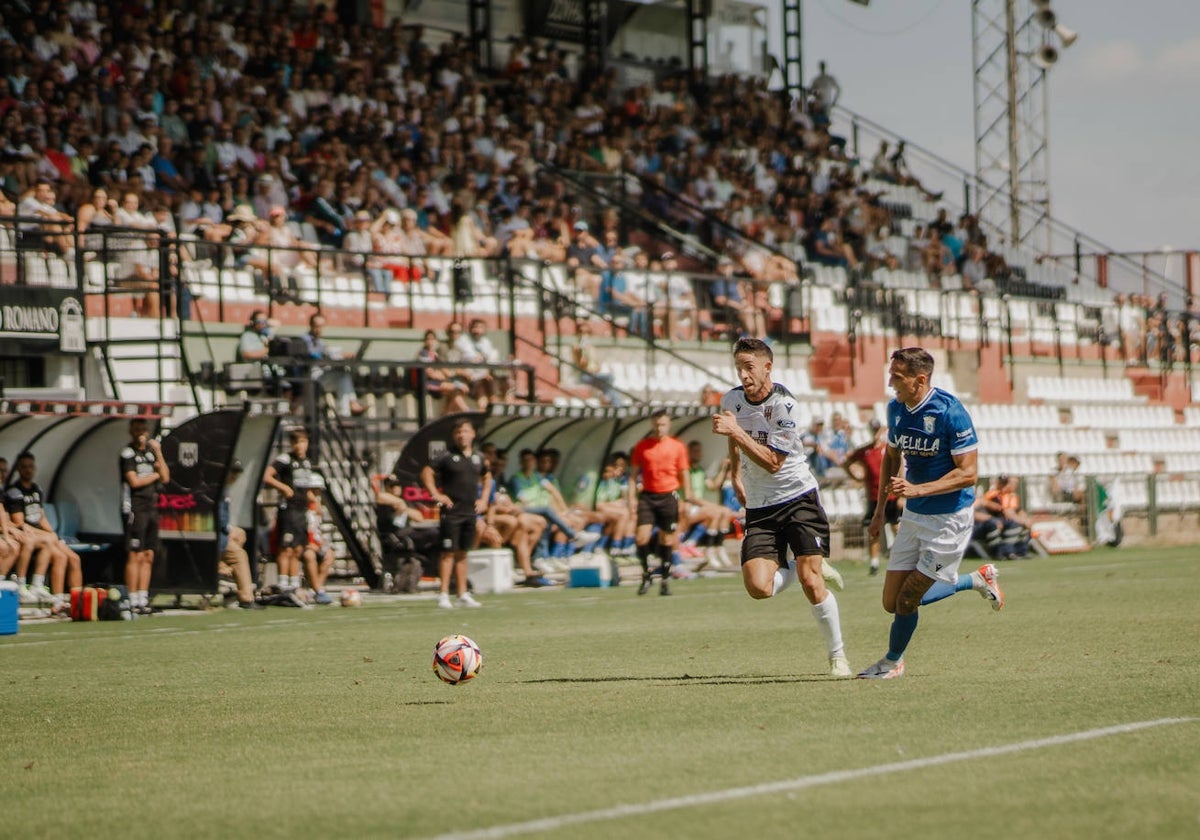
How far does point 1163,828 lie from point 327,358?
58.3 ft

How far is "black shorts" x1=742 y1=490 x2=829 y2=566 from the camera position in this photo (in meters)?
10.9

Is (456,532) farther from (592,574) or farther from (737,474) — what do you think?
(737,474)

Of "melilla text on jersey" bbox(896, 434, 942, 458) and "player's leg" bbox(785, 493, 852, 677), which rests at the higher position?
"melilla text on jersey" bbox(896, 434, 942, 458)

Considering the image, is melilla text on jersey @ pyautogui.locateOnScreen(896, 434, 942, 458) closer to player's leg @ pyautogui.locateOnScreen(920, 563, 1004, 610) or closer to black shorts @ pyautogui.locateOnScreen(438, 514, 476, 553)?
player's leg @ pyautogui.locateOnScreen(920, 563, 1004, 610)

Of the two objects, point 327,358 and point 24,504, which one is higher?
point 327,358

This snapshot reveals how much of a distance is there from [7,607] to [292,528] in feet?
13.8

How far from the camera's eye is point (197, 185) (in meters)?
25.8

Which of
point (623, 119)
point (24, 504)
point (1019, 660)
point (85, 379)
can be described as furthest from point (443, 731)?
point (623, 119)

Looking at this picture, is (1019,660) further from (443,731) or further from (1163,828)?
(1163,828)

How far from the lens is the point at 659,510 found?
2081 cm

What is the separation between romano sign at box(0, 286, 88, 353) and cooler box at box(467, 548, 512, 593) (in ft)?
18.0

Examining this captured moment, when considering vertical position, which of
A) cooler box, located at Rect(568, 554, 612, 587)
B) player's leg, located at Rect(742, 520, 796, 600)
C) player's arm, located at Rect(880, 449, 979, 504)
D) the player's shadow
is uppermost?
player's arm, located at Rect(880, 449, 979, 504)

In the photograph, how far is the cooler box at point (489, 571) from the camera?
2220 cm

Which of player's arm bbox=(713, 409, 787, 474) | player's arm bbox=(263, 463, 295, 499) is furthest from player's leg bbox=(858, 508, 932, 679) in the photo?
player's arm bbox=(263, 463, 295, 499)
